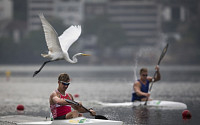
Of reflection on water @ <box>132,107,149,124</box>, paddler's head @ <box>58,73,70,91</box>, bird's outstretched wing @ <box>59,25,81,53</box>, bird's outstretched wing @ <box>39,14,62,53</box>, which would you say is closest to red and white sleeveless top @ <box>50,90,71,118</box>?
paddler's head @ <box>58,73,70,91</box>

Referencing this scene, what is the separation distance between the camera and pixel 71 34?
920 inches

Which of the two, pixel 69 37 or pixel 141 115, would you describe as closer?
pixel 69 37

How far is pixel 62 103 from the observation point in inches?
724

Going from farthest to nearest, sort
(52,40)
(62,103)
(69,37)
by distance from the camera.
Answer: (69,37), (52,40), (62,103)

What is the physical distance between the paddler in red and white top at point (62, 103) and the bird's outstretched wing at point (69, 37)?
353cm

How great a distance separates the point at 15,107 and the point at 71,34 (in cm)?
796

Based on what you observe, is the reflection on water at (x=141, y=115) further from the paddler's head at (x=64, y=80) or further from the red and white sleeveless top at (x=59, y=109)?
the paddler's head at (x=64, y=80)

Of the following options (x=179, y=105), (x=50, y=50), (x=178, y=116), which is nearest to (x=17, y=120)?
(x=50, y=50)

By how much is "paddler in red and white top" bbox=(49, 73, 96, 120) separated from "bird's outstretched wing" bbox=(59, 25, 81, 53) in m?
3.53

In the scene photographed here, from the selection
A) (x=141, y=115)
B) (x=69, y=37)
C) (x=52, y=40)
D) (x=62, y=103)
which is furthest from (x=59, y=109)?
(x=141, y=115)

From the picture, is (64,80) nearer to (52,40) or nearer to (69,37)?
(52,40)

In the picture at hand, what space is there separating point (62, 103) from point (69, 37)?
5305mm

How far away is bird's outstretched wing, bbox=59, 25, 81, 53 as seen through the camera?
73.9 ft

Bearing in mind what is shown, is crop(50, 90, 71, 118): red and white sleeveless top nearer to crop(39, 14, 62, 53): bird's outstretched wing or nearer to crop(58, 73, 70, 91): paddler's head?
crop(58, 73, 70, 91): paddler's head
